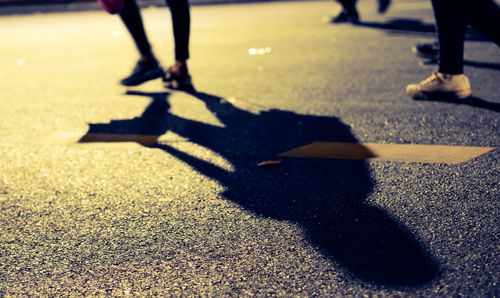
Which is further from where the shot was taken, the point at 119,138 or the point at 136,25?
the point at 136,25

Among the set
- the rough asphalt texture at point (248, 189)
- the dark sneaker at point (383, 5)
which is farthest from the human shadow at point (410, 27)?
the rough asphalt texture at point (248, 189)

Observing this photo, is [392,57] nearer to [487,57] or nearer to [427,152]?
[487,57]

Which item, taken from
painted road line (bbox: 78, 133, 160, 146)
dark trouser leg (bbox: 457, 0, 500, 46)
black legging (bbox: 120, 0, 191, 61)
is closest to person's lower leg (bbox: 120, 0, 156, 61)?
black legging (bbox: 120, 0, 191, 61)

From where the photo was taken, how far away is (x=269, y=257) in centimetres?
176

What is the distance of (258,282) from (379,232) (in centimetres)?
54

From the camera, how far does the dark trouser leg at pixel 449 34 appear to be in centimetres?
326

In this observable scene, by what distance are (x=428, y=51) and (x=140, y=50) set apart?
107 inches

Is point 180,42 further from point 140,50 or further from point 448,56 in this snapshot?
point 448,56

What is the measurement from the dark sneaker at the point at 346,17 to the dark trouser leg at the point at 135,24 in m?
3.99

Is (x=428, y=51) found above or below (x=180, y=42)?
below

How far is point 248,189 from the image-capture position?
7.65 ft

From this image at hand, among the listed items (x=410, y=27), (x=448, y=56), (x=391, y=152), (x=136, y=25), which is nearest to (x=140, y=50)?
(x=136, y=25)

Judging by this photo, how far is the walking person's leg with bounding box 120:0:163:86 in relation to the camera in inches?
170

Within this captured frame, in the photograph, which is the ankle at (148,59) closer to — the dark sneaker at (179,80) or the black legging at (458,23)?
the dark sneaker at (179,80)
